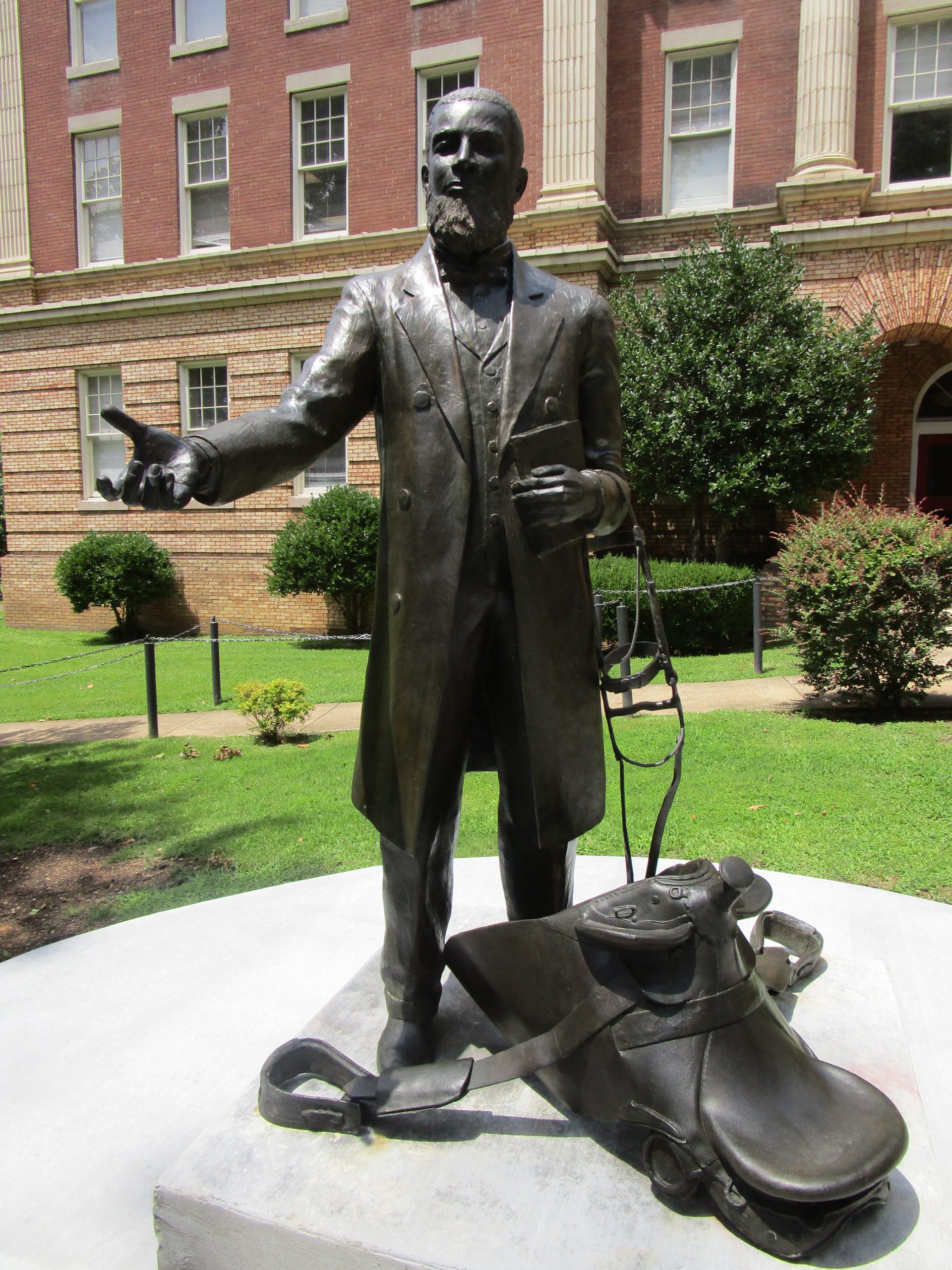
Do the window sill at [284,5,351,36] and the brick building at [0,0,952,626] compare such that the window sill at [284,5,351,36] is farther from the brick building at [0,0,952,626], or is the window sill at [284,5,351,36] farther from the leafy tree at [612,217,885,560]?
the leafy tree at [612,217,885,560]

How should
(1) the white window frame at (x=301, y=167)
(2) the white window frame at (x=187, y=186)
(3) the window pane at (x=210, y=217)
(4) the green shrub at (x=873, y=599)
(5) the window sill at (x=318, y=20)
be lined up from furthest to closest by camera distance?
(3) the window pane at (x=210, y=217)
(2) the white window frame at (x=187, y=186)
(1) the white window frame at (x=301, y=167)
(5) the window sill at (x=318, y=20)
(4) the green shrub at (x=873, y=599)

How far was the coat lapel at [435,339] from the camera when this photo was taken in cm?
215

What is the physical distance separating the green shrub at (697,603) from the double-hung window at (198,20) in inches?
533

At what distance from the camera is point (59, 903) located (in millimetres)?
4836

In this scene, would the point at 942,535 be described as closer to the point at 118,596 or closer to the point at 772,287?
the point at 772,287

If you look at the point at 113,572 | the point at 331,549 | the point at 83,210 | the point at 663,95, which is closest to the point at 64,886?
the point at 331,549

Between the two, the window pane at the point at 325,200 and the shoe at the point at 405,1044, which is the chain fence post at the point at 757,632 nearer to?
the shoe at the point at 405,1044

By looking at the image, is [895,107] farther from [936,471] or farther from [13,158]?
[13,158]

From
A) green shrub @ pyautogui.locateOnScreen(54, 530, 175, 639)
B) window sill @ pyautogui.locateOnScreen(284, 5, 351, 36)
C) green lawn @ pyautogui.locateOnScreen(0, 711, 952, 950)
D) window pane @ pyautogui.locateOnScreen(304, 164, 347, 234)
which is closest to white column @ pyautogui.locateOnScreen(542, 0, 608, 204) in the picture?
window sill @ pyautogui.locateOnScreen(284, 5, 351, 36)

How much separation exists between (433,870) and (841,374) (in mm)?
12564

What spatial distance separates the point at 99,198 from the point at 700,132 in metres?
11.8

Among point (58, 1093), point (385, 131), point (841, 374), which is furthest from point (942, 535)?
point (385, 131)

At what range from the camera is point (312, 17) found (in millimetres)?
16484

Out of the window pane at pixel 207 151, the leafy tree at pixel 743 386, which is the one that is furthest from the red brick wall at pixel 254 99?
the leafy tree at pixel 743 386
